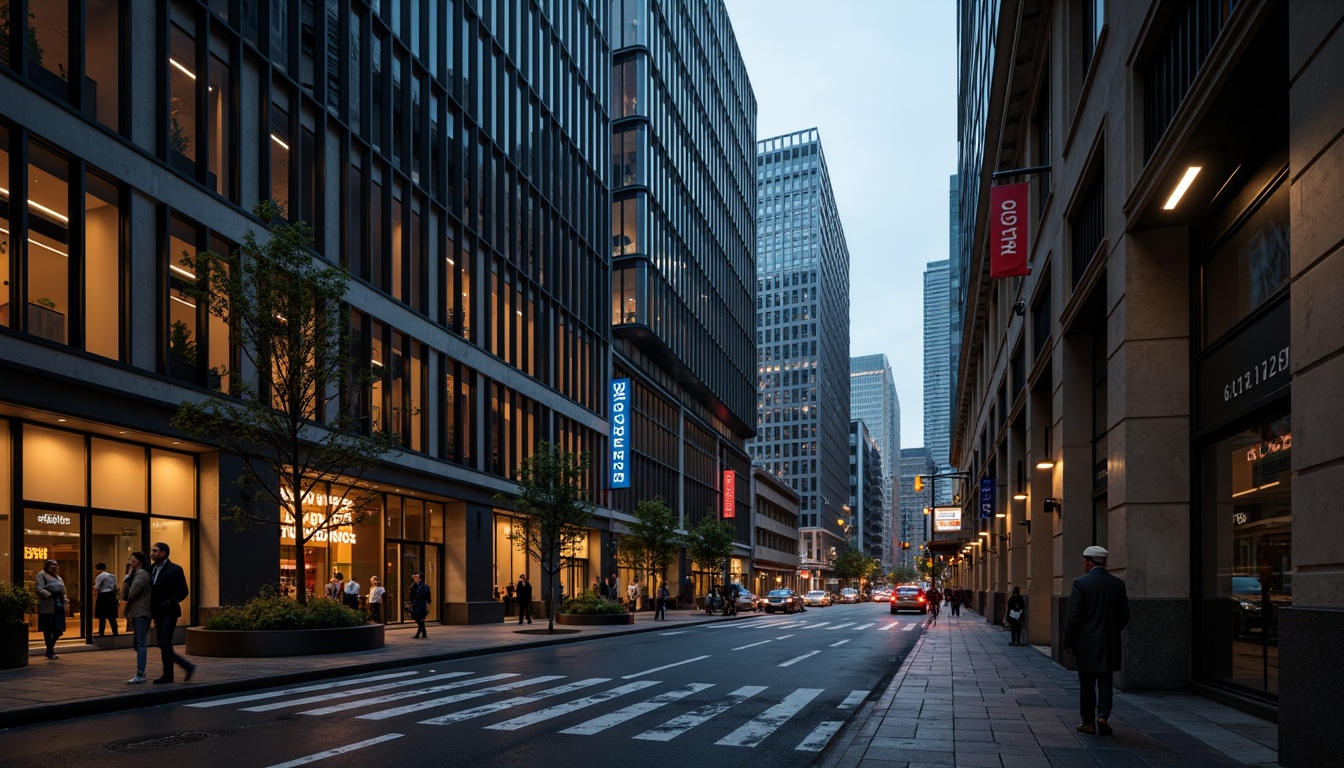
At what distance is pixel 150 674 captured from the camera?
14.8m

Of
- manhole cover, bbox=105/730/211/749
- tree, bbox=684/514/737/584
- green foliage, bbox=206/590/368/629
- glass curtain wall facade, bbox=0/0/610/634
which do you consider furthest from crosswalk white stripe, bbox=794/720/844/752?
tree, bbox=684/514/737/584

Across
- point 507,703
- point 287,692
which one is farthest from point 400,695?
point 507,703

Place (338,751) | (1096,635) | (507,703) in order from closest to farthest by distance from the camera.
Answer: (338,751) < (1096,635) < (507,703)

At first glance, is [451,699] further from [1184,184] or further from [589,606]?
[589,606]

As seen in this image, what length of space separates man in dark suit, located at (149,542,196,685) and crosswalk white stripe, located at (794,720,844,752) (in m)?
8.70

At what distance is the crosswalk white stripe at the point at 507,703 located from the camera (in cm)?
1126

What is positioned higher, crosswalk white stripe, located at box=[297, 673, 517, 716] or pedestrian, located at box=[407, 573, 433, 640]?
crosswalk white stripe, located at box=[297, 673, 517, 716]

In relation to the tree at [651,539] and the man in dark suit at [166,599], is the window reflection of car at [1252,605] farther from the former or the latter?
the tree at [651,539]

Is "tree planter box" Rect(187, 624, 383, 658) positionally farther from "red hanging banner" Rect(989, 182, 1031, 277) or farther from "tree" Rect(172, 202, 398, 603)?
"red hanging banner" Rect(989, 182, 1031, 277)

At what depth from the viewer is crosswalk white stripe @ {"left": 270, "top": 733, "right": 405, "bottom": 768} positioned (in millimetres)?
8625

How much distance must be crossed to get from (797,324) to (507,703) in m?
153

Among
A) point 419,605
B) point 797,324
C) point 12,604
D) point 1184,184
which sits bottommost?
point 419,605

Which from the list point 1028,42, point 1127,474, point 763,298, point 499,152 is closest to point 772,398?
point 763,298

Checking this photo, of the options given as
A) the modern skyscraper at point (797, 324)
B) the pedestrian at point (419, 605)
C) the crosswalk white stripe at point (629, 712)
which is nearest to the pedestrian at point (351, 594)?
the pedestrian at point (419, 605)
